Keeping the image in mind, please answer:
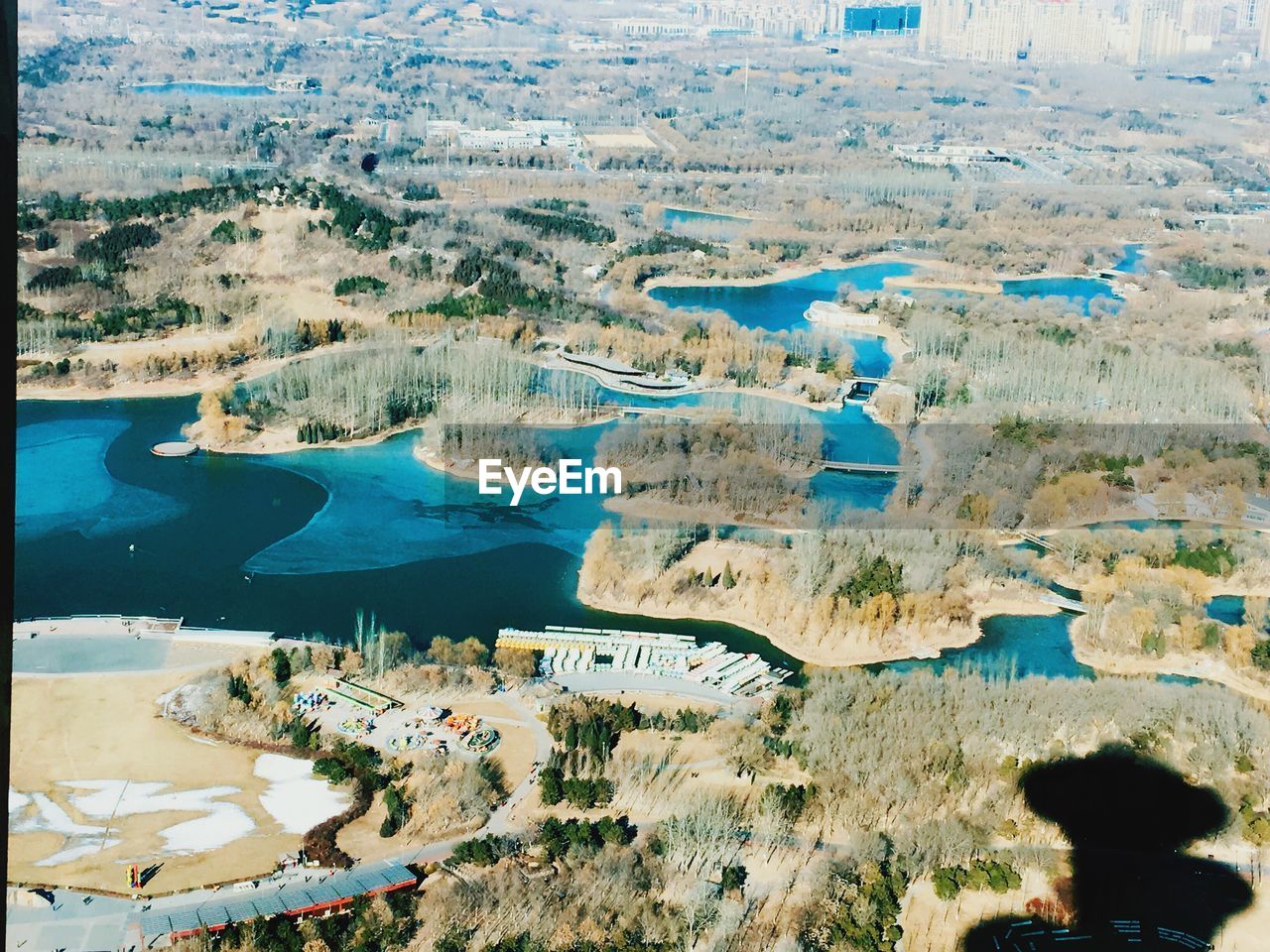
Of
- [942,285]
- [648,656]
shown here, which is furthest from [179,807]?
[942,285]

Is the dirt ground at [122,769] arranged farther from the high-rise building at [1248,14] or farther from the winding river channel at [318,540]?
the high-rise building at [1248,14]

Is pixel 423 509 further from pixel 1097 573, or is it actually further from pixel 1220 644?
pixel 1220 644

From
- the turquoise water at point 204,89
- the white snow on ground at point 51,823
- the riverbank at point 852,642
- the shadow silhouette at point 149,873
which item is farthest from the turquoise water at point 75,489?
A: the turquoise water at point 204,89

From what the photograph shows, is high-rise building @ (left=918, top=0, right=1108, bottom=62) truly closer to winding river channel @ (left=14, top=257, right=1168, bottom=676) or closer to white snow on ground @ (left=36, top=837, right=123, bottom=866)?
winding river channel @ (left=14, top=257, right=1168, bottom=676)

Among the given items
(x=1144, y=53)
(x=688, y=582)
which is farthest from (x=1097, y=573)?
(x=1144, y=53)

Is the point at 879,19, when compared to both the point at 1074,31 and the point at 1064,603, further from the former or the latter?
the point at 1064,603

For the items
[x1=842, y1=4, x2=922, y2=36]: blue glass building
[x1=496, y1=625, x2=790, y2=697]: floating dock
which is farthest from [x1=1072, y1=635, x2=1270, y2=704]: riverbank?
[x1=842, y1=4, x2=922, y2=36]: blue glass building
